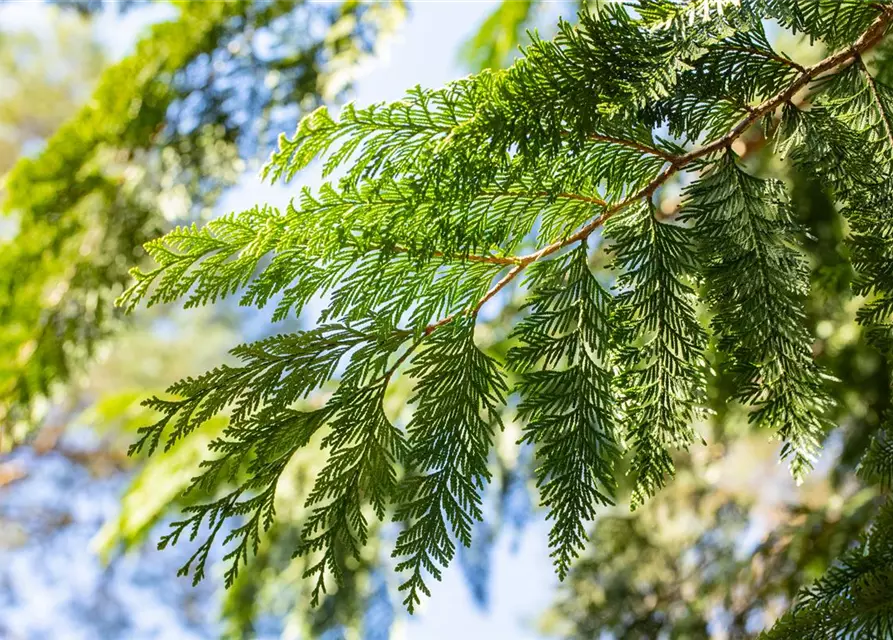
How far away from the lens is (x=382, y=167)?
3.41ft

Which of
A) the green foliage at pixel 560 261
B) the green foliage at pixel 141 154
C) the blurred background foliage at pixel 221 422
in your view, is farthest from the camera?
the green foliage at pixel 141 154

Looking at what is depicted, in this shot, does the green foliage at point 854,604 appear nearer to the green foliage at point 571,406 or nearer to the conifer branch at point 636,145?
the green foliage at point 571,406

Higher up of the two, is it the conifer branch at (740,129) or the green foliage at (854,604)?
the conifer branch at (740,129)

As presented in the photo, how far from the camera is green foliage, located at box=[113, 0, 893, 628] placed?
3.15ft

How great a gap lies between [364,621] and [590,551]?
1378mm

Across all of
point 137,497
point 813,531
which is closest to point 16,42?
point 137,497

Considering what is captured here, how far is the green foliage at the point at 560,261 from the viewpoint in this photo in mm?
960

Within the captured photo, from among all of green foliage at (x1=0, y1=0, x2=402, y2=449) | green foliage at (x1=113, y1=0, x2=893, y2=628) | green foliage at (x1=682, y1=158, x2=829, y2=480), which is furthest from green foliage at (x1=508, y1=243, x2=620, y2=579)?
green foliage at (x1=0, y1=0, x2=402, y2=449)

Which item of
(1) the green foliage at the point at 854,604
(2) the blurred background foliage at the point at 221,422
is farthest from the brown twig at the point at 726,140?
(2) the blurred background foliage at the point at 221,422

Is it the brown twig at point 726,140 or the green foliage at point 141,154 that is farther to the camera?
the green foliage at point 141,154

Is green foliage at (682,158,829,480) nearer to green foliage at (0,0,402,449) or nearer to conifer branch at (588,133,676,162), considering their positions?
conifer branch at (588,133,676,162)

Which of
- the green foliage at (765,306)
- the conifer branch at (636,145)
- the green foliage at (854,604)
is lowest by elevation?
the green foliage at (854,604)

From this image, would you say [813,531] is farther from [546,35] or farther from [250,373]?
[546,35]

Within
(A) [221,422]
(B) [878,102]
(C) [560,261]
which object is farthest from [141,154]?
(B) [878,102]
